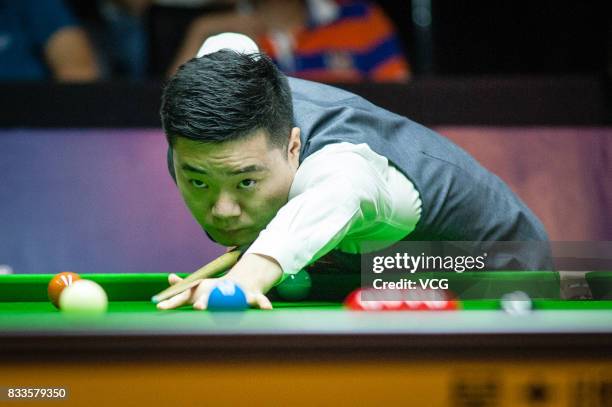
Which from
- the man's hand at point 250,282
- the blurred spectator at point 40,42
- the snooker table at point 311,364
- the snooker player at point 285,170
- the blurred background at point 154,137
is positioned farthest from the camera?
the blurred spectator at point 40,42

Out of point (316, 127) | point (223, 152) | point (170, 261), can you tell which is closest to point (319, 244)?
point (223, 152)

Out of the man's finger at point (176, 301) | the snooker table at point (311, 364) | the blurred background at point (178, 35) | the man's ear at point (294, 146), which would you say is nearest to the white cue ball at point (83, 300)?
the man's finger at point (176, 301)

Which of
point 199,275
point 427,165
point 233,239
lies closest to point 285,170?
point 233,239

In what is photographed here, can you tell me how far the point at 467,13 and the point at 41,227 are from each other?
2.60m

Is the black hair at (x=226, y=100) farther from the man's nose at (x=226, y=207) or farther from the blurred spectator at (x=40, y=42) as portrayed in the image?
the blurred spectator at (x=40, y=42)

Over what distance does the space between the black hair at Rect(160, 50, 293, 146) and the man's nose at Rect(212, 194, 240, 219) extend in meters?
0.13

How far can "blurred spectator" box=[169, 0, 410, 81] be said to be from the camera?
4.12 m

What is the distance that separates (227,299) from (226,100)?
609 mm

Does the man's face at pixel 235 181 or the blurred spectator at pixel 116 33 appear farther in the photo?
the blurred spectator at pixel 116 33

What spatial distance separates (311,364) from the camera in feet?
4.07

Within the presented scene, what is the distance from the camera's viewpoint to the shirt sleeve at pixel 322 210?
5.71 ft

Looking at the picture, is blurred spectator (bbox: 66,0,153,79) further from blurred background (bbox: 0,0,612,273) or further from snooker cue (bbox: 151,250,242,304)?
snooker cue (bbox: 151,250,242,304)

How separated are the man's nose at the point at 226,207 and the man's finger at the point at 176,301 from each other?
0.31 m

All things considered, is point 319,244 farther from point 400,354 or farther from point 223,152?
point 400,354
